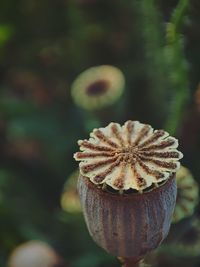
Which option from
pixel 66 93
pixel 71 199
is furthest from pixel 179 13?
pixel 66 93

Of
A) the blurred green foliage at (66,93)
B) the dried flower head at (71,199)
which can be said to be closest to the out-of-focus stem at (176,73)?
the blurred green foliage at (66,93)

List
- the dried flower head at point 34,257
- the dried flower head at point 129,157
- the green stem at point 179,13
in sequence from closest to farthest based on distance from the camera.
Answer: the dried flower head at point 129,157 → the green stem at point 179,13 → the dried flower head at point 34,257

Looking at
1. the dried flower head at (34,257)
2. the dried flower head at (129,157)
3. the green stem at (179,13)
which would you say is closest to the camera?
the dried flower head at (129,157)

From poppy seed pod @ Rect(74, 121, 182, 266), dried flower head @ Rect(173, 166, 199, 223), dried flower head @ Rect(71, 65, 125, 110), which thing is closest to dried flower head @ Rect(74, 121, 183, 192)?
poppy seed pod @ Rect(74, 121, 182, 266)

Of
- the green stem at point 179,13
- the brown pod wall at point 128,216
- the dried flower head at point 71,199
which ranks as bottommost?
the brown pod wall at point 128,216

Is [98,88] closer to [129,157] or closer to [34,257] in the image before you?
[34,257]

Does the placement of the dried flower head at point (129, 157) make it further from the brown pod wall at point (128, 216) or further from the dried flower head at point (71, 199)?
the dried flower head at point (71, 199)

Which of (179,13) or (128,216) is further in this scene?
(179,13)
